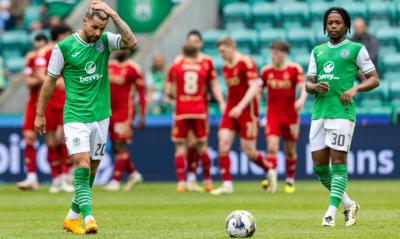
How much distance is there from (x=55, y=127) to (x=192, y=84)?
2.43 meters

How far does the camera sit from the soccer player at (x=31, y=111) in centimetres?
1931

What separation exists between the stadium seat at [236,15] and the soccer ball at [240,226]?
15.7 metres

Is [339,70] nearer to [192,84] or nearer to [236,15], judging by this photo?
[192,84]

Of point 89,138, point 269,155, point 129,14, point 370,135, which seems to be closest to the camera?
point 89,138

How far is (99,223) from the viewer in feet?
40.9

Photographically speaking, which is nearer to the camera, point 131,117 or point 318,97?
point 318,97

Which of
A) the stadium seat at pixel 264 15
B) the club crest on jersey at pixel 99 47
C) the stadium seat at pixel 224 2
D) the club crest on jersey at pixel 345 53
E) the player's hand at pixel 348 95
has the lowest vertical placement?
the player's hand at pixel 348 95

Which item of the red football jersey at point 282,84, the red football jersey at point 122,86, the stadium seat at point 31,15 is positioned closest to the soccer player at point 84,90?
the red football jersey at point 282,84

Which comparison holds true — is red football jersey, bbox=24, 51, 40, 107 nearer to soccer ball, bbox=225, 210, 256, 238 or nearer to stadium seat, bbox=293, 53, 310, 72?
stadium seat, bbox=293, 53, 310, 72

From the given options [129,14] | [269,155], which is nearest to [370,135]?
[269,155]

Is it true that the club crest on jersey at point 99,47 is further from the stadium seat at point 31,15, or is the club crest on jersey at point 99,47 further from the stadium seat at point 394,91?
the stadium seat at point 31,15

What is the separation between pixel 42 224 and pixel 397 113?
35.6 feet

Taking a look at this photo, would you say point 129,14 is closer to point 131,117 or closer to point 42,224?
point 131,117

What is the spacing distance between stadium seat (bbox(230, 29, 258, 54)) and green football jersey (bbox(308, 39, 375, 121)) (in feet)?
44.0
